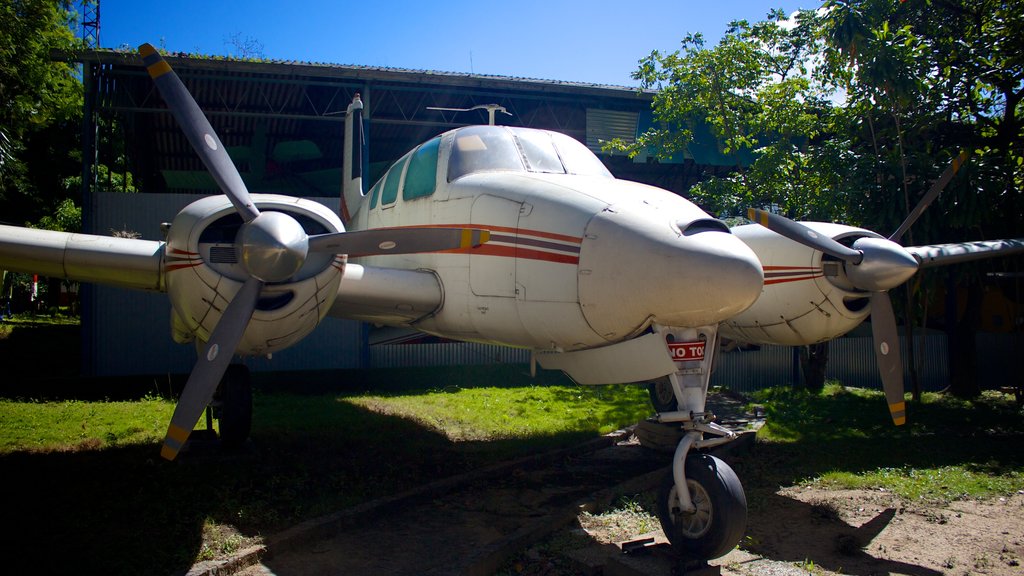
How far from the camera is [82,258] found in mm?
6305

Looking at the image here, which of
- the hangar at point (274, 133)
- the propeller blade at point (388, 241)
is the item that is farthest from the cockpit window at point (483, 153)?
the hangar at point (274, 133)

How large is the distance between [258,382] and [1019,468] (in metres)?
13.3

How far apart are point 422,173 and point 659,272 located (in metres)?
3.51

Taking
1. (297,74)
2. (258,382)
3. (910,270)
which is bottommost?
(258,382)

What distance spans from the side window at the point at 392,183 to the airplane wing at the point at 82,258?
2.60m

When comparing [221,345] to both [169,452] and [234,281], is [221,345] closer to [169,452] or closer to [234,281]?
[234,281]

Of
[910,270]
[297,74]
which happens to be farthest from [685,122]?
[910,270]

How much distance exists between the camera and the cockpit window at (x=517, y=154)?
6.82m

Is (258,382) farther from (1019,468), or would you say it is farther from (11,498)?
(1019,468)

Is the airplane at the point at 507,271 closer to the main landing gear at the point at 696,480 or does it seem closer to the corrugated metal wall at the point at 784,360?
the main landing gear at the point at 696,480

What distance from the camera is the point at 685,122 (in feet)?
56.4

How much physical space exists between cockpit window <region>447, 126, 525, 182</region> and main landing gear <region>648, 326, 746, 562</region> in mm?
2465

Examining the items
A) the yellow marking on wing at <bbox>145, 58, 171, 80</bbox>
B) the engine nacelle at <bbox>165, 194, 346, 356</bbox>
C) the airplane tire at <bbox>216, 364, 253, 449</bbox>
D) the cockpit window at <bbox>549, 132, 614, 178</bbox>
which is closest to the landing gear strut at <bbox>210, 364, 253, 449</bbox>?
the airplane tire at <bbox>216, 364, 253, 449</bbox>

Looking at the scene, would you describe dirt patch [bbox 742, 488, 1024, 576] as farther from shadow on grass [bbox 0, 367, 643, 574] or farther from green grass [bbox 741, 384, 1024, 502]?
shadow on grass [bbox 0, 367, 643, 574]
